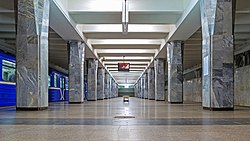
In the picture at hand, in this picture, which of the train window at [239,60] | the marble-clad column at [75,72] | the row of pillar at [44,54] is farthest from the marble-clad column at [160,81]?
the row of pillar at [44,54]

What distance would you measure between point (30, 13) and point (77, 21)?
8038mm

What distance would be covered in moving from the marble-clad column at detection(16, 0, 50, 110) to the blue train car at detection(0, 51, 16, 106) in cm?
581

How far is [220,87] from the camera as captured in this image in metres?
14.5

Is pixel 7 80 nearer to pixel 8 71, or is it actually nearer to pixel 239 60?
pixel 8 71

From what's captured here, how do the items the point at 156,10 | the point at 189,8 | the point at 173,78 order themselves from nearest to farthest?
1. the point at 189,8
2. the point at 156,10
3. the point at 173,78

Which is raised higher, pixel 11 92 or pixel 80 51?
pixel 80 51

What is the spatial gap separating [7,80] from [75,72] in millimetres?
8729

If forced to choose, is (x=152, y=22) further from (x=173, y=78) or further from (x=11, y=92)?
(x=11, y=92)

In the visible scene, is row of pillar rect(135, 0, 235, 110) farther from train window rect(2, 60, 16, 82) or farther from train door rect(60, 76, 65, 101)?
train door rect(60, 76, 65, 101)

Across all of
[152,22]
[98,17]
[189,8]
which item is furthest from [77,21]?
[189,8]

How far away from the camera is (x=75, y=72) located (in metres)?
28.6

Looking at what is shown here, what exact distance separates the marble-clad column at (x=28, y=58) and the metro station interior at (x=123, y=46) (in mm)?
42

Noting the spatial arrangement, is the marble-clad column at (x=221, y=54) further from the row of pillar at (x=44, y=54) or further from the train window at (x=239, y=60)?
the train window at (x=239, y=60)

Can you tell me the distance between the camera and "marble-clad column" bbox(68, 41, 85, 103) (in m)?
28.2
